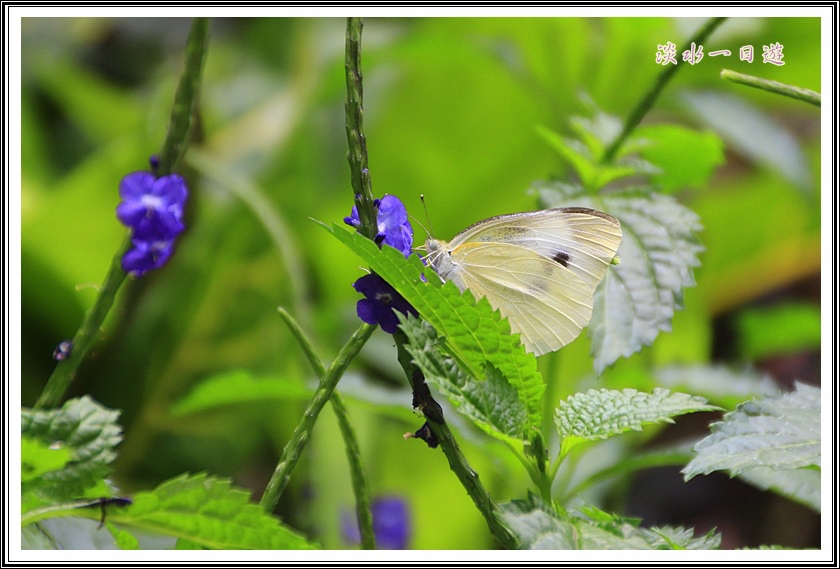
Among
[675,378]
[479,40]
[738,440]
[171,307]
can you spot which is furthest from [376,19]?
[738,440]

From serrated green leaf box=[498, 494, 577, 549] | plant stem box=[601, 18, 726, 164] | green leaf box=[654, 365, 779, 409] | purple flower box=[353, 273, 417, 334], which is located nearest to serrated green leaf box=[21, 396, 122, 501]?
purple flower box=[353, 273, 417, 334]

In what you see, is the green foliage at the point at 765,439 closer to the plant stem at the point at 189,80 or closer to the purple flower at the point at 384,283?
the purple flower at the point at 384,283

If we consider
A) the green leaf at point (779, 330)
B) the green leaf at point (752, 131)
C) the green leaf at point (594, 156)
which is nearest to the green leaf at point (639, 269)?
the green leaf at point (594, 156)

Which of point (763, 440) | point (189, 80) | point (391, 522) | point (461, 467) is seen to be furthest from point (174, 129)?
point (391, 522)

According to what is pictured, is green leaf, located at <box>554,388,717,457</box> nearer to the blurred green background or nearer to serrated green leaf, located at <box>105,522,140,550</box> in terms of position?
serrated green leaf, located at <box>105,522,140,550</box>

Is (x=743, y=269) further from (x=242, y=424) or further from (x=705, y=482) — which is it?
(x=242, y=424)
